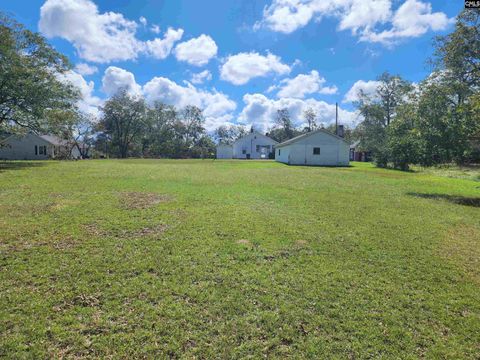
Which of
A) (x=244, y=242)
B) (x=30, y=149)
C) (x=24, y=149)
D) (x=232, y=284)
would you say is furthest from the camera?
(x=30, y=149)

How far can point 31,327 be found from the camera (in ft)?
9.70

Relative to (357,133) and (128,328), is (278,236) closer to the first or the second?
(128,328)

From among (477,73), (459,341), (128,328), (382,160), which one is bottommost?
(459,341)

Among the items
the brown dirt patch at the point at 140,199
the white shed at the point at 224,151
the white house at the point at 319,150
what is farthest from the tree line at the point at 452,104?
the white shed at the point at 224,151

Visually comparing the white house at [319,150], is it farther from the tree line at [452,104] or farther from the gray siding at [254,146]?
the gray siding at [254,146]

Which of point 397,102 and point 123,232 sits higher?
point 397,102

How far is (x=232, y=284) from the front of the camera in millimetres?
3998

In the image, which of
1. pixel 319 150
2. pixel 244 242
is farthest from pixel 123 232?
pixel 319 150

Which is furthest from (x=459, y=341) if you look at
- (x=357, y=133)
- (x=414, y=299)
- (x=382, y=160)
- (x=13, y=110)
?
(x=357, y=133)

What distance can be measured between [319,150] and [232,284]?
34.1 metres

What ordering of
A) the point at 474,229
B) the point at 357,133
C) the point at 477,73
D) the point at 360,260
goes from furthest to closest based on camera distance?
the point at 357,133 → the point at 477,73 → the point at 474,229 → the point at 360,260

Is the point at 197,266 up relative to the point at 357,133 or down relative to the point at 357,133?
down

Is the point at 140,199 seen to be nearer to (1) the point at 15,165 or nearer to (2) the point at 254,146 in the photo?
(1) the point at 15,165

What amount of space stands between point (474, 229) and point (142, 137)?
69.1m
